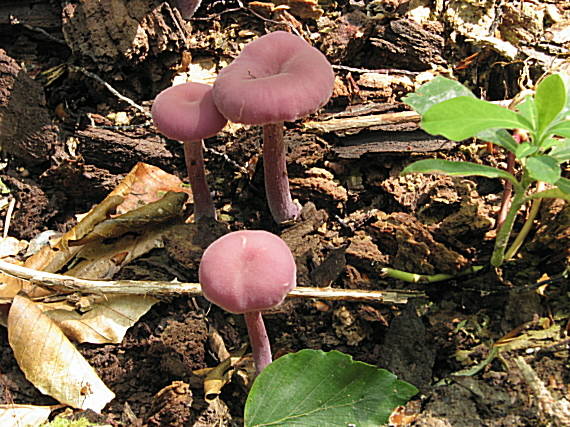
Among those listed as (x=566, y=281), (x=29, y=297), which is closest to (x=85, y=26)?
(x=29, y=297)

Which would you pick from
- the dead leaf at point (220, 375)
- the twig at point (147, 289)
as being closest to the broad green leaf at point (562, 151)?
the twig at point (147, 289)

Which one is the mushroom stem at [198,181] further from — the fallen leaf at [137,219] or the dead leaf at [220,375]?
the dead leaf at [220,375]

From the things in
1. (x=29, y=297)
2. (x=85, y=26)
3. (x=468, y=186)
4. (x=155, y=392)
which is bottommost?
(x=155, y=392)

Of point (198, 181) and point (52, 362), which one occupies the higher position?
point (198, 181)

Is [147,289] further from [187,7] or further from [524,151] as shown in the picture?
[187,7]

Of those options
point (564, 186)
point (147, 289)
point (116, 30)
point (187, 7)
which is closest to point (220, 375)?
point (147, 289)

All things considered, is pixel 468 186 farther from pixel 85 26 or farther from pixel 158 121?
pixel 85 26

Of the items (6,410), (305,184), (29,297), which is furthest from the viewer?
(305,184)
